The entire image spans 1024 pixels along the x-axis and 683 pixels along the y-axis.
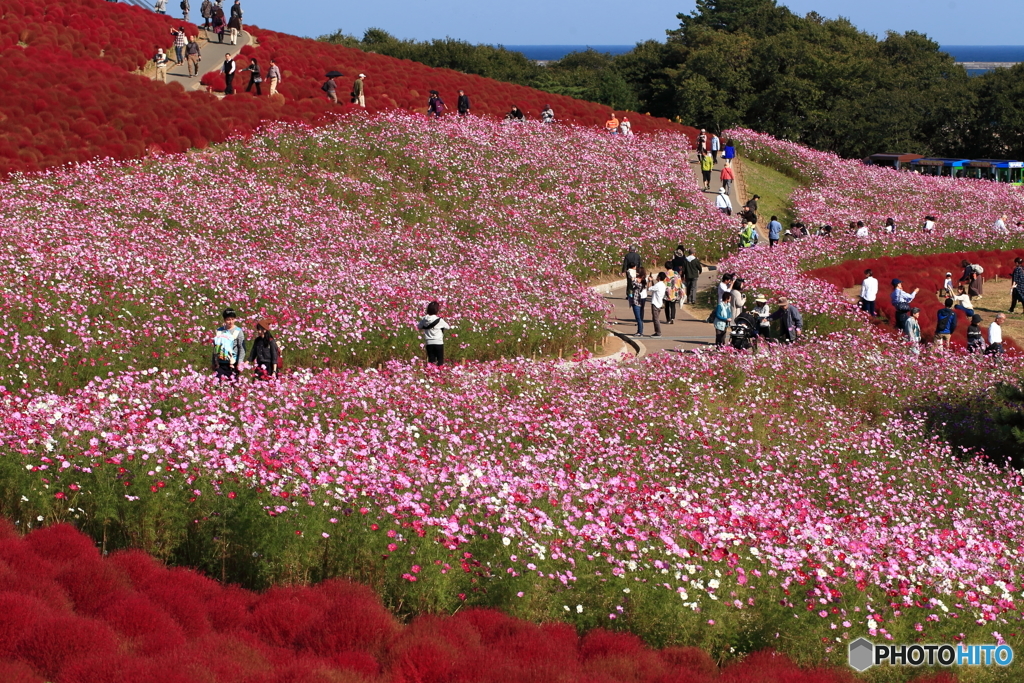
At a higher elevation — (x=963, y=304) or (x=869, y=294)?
(x=869, y=294)

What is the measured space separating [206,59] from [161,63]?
431 centimetres

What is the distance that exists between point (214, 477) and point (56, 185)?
58.1 feet

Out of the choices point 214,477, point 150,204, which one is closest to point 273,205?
point 150,204

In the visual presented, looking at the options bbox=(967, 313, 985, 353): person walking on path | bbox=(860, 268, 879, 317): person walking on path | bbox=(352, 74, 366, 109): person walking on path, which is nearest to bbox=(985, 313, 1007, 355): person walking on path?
bbox=(967, 313, 985, 353): person walking on path

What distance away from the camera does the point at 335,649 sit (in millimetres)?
6598

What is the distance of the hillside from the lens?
2780 cm

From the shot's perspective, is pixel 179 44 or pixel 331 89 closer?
pixel 331 89

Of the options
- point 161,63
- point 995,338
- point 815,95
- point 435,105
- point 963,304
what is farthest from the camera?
point 815,95

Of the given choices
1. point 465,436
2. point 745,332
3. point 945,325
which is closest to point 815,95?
point 945,325

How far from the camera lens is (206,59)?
4041 cm

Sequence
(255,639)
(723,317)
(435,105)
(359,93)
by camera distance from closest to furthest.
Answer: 1. (255,639)
2. (723,317)
3. (359,93)
4. (435,105)

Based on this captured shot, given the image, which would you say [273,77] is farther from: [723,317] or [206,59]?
[723,317]

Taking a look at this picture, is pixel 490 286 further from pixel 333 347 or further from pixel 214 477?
pixel 214 477

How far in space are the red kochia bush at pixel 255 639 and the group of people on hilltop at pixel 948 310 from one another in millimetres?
14440
